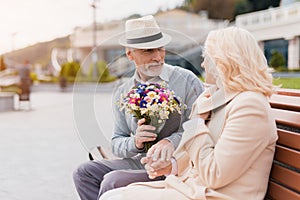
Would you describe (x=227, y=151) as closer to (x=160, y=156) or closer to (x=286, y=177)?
(x=286, y=177)

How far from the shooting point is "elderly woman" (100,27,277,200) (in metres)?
1.76

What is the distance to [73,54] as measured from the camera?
120ft

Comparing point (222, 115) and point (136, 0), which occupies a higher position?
point (136, 0)

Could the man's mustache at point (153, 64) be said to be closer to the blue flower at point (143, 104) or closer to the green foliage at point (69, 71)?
the blue flower at point (143, 104)

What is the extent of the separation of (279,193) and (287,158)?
0.17m

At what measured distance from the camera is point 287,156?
76.5 inches

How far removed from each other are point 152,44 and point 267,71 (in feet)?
2.51

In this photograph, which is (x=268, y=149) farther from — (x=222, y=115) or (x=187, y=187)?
(x=187, y=187)

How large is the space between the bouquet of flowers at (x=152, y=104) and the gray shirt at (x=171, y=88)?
0.22 ft

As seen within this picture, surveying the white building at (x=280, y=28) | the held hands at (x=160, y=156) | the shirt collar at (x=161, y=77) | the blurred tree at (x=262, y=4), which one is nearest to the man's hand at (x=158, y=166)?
the held hands at (x=160, y=156)

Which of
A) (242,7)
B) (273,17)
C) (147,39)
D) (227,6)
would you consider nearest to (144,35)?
(147,39)

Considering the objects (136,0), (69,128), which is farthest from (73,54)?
(136,0)

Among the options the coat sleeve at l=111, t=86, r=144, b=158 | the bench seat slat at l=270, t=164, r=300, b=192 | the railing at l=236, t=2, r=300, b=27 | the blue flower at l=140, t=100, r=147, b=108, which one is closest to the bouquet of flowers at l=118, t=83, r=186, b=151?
the blue flower at l=140, t=100, r=147, b=108

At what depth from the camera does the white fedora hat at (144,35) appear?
242 cm
